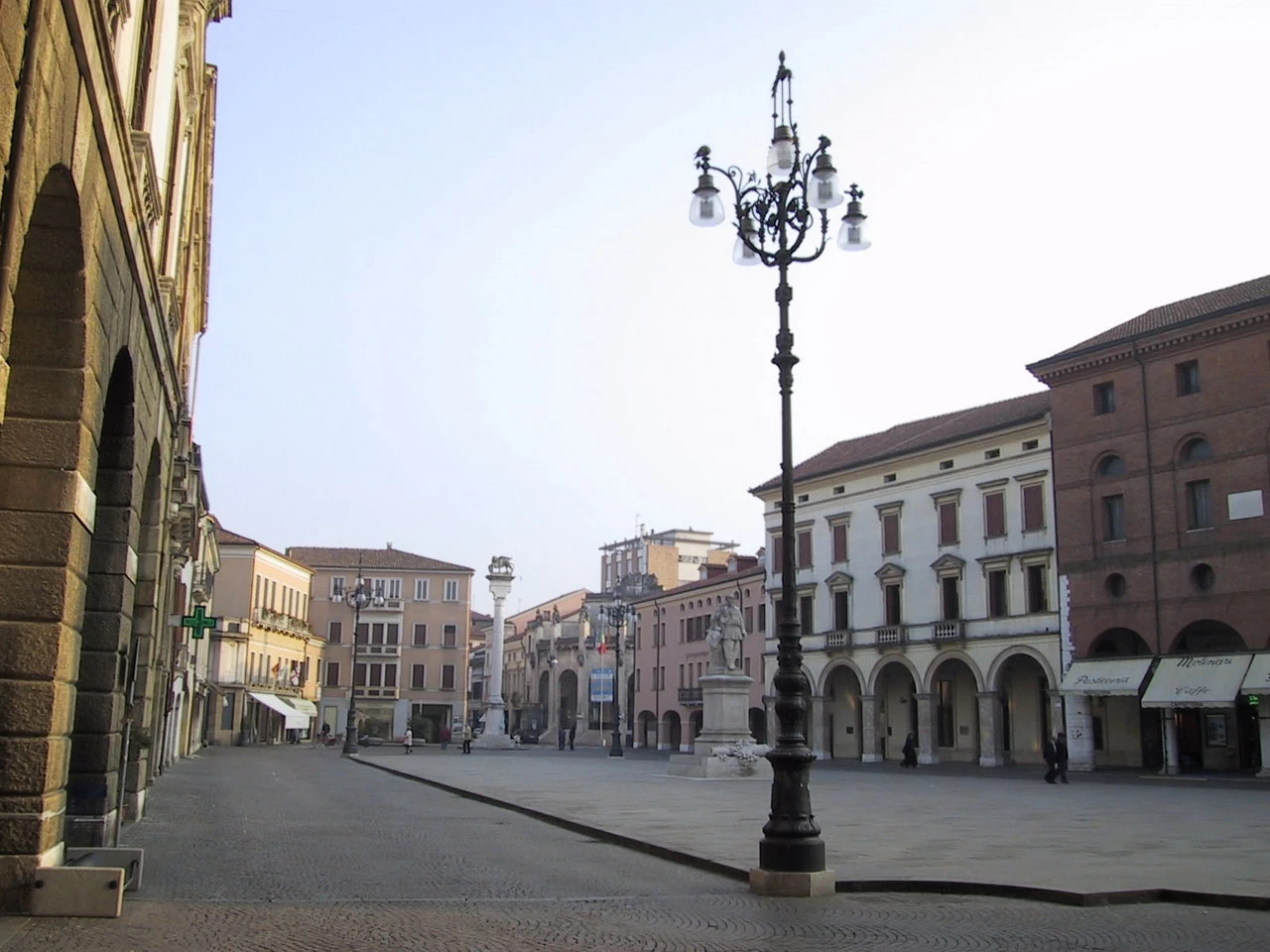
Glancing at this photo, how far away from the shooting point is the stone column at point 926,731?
172ft

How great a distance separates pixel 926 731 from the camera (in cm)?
5303

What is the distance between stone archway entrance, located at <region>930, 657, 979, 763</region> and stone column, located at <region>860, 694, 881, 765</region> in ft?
9.86

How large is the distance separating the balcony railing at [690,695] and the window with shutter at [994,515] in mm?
25933

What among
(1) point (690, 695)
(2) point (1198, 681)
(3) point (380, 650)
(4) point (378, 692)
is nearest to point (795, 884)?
(2) point (1198, 681)

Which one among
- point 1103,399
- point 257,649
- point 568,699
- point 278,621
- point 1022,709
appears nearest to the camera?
point 1103,399

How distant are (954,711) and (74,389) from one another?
49235mm

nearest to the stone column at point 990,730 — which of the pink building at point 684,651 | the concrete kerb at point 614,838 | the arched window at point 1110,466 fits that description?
the arched window at point 1110,466

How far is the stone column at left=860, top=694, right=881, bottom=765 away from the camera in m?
56.0

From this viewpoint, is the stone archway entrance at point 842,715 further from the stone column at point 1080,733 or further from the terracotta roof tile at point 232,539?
the terracotta roof tile at point 232,539

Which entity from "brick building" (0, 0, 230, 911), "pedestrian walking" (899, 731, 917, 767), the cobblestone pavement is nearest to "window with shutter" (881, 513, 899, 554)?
"pedestrian walking" (899, 731, 917, 767)

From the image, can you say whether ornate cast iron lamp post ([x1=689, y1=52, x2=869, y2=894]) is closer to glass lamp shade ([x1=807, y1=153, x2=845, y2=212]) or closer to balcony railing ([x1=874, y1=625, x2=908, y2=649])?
glass lamp shade ([x1=807, y1=153, x2=845, y2=212])

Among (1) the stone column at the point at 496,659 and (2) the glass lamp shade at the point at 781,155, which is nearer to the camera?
(2) the glass lamp shade at the point at 781,155

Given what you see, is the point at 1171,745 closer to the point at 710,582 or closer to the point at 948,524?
the point at 948,524

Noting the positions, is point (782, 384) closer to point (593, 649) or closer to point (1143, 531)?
point (1143, 531)
